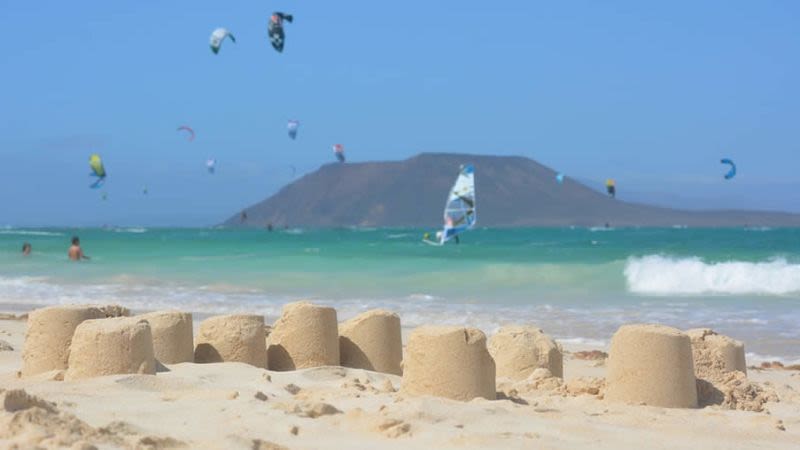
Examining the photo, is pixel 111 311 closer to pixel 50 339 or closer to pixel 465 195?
pixel 50 339

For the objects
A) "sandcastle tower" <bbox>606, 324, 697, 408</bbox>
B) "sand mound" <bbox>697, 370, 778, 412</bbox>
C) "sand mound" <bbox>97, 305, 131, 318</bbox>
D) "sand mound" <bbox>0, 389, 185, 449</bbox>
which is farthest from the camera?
"sand mound" <bbox>97, 305, 131, 318</bbox>

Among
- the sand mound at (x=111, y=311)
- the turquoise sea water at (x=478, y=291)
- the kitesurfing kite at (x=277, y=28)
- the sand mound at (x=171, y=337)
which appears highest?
the kitesurfing kite at (x=277, y=28)

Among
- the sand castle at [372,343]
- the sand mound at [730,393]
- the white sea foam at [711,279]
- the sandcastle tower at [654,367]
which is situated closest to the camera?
the sandcastle tower at [654,367]

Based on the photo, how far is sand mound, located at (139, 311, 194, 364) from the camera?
7320mm

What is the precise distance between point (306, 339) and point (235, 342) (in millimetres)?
525

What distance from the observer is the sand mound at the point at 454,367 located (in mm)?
6363

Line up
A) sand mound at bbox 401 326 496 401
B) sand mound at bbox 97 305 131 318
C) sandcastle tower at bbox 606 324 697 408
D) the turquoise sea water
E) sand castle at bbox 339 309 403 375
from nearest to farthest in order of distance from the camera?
sand mound at bbox 401 326 496 401
sandcastle tower at bbox 606 324 697 408
sand mound at bbox 97 305 131 318
sand castle at bbox 339 309 403 375
the turquoise sea water

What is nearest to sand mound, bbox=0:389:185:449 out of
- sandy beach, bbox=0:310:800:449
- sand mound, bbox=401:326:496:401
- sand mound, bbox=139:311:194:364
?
sandy beach, bbox=0:310:800:449

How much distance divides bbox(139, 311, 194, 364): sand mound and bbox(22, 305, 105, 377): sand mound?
50 centimetres

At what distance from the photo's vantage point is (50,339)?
711 centimetres

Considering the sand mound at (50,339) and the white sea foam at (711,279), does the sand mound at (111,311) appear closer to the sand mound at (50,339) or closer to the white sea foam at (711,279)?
the sand mound at (50,339)

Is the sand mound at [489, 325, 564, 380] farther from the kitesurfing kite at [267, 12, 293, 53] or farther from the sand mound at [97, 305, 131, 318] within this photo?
the kitesurfing kite at [267, 12, 293, 53]

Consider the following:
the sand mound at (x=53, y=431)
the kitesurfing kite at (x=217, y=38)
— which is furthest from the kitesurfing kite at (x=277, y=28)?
the sand mound at (x=53, y=431)

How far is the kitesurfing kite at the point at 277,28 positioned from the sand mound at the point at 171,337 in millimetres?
17846
